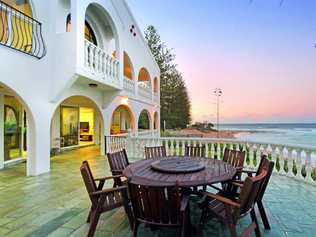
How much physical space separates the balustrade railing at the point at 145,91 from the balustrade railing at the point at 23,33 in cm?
665

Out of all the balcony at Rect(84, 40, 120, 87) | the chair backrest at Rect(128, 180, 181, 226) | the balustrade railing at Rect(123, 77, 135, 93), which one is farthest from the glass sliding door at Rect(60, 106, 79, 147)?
the chair backrest at Rect(128, 180, 181, 226)

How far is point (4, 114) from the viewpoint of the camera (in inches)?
283

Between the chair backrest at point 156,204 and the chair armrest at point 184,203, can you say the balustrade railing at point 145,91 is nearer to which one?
the chair armrest at point 184,203

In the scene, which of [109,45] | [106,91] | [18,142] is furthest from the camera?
[109,45]

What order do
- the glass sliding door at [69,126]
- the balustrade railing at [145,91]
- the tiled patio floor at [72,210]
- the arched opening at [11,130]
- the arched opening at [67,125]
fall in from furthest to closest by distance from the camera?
the balustrade railing at [145,91]
the glass sliding door at [69,126]
the arched opening at [67,125]
the arched opening at [11,130]
the tiled patio floor at [72,210]

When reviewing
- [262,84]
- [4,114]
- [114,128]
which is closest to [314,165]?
[4,114]

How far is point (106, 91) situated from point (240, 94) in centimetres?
2255

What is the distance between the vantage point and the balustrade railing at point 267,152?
514 centimetres

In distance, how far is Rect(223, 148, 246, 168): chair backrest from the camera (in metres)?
4.04

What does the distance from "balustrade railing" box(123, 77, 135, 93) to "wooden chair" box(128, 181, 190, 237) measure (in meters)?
8.20

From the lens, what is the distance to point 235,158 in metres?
4.20

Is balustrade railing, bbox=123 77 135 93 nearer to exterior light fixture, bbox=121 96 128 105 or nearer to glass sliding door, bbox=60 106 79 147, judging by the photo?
exterior light fixture, bbox=121 96 128 105

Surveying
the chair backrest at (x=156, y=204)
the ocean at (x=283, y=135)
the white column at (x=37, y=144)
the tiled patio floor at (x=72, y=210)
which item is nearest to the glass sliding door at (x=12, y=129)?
the white column at (x=37, y=144)

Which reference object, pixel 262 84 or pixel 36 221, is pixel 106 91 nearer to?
pixel 36 221
